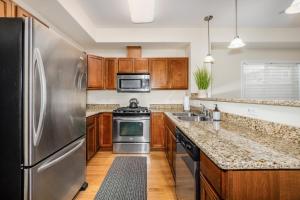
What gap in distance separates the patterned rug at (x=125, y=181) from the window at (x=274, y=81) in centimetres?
323

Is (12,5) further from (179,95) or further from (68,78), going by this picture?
(179,95)

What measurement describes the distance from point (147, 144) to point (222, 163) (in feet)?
10.8

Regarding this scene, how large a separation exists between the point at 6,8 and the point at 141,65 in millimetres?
2847

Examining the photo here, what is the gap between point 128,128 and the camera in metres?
4.16

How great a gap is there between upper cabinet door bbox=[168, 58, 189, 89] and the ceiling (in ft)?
2.45

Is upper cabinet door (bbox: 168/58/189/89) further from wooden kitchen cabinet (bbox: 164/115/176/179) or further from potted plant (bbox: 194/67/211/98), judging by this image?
wooden kitchen cabinet (bbox: 164/115/176/179)

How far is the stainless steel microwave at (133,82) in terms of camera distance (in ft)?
14.5

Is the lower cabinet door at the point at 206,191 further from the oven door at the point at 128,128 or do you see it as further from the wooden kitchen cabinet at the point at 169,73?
the wooden kitchen cabinet at the point at 169,73

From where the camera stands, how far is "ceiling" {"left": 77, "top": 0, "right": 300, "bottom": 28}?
317cm

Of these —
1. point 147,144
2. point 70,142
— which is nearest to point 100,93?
point 147,144

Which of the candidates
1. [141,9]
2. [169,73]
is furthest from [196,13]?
[169,73]

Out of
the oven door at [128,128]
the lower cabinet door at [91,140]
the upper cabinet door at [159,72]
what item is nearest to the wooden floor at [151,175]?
the lower cabinet door at [91,140]

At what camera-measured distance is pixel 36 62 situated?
1448 millimetres

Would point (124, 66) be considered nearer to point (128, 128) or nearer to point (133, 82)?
point (133, 82)
